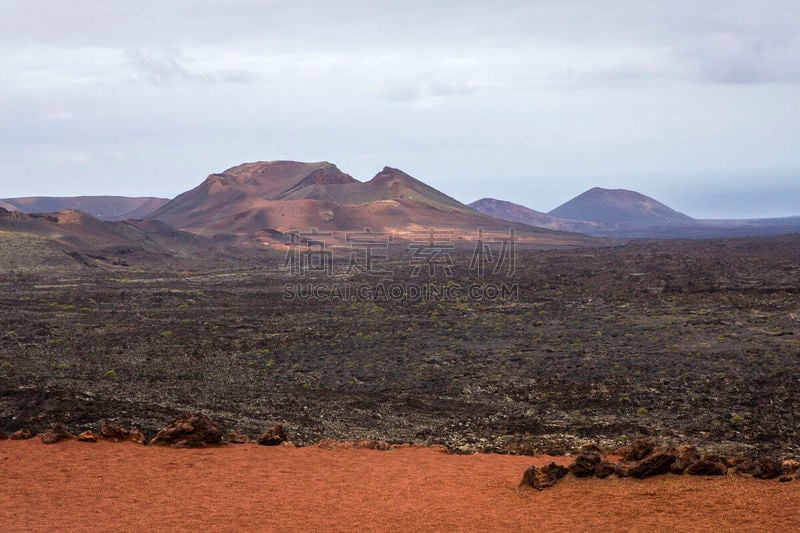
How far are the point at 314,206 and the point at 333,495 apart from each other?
301 feet

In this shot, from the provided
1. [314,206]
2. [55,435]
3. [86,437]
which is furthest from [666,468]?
[314,206]

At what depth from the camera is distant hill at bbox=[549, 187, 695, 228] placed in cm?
17438

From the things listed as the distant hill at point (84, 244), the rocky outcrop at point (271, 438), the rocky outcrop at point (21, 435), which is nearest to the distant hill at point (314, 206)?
the distant hill at point (84, 244)

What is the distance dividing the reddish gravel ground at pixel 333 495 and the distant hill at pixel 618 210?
164m

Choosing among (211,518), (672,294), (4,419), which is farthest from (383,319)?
(211,518)

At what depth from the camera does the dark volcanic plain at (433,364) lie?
15188 millimetres

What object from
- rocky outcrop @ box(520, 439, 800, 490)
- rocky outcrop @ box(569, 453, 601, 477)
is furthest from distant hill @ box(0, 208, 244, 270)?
rocky outcrop @ box(569, 453, 601, 477)

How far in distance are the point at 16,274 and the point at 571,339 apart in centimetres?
3697

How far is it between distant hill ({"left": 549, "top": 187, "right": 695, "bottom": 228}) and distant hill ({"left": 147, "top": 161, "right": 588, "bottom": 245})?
214 feet

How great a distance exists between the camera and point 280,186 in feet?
432

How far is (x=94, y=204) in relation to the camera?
528 feet

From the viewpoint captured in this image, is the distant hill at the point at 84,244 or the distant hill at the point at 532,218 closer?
the distant hill at the point at 84,244

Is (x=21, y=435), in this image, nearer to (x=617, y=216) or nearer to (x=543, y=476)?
(x=543, y=476)

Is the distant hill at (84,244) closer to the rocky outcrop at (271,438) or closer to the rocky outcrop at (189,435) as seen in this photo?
the rocky outcrop at (189,435)
